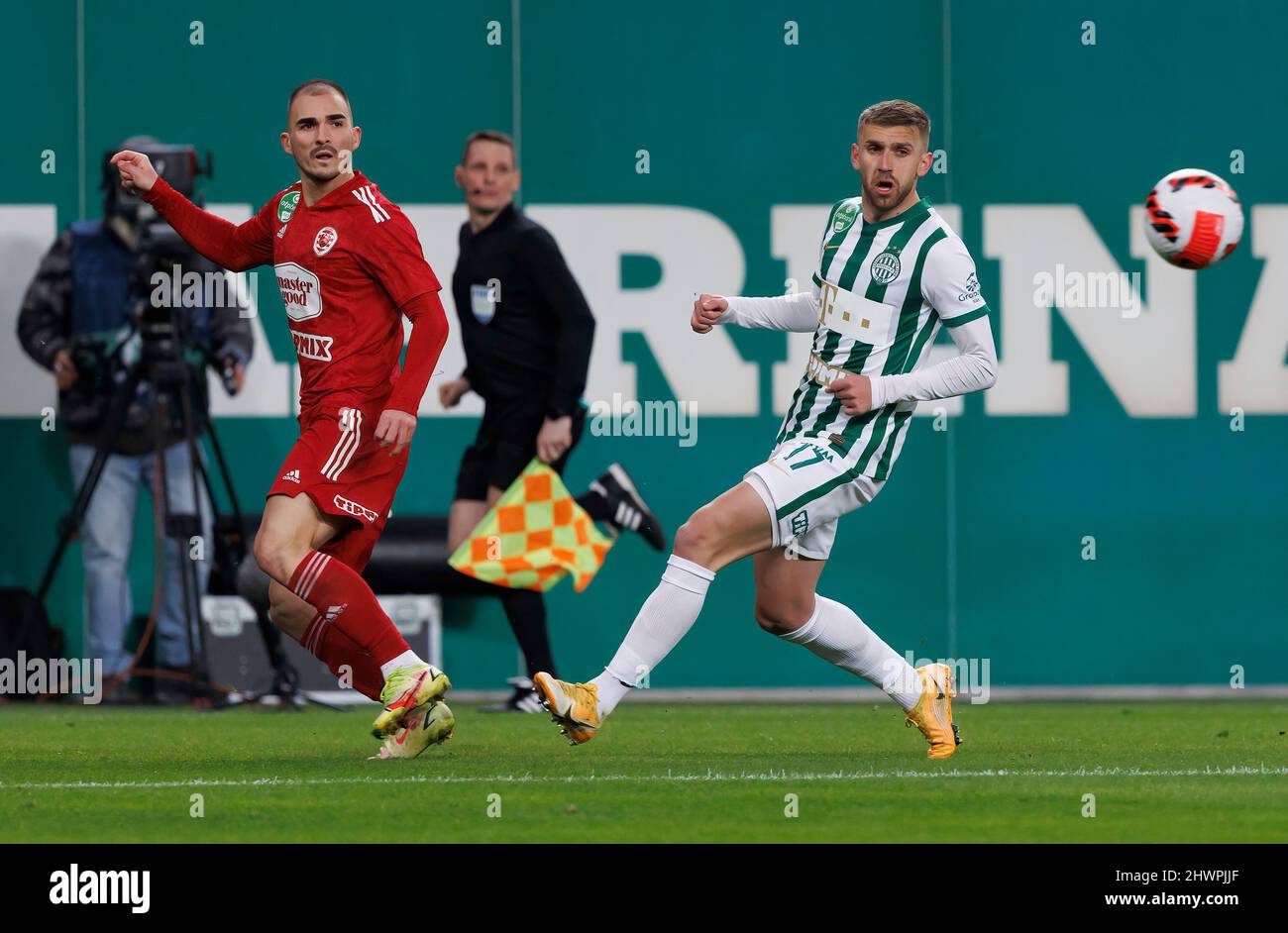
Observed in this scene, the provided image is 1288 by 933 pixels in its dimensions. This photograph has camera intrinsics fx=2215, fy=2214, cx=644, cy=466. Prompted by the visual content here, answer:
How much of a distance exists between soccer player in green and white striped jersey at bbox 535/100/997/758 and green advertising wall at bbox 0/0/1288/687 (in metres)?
3.92

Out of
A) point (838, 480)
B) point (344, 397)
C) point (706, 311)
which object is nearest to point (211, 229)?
point (344, 397)

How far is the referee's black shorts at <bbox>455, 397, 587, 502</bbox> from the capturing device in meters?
9.10

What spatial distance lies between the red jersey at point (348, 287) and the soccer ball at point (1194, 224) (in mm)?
2341

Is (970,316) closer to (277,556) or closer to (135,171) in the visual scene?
(277,556)

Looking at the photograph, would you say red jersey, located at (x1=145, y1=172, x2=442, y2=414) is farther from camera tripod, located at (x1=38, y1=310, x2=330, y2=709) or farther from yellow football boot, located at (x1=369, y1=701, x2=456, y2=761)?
camera tripod, located at (x1=38, y1=310, x2=330, y2=709)

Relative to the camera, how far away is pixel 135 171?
6672mm

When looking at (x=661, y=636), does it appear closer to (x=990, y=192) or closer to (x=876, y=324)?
(x=876, y=324)

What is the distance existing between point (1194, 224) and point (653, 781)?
2561mm

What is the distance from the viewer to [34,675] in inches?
393

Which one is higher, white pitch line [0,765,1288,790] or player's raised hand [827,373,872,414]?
player's raised hand [827,373,872,414]

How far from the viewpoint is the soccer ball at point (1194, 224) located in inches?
276

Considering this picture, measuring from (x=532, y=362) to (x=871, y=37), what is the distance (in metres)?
2.75

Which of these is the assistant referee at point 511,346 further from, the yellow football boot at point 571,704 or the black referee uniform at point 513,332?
the yellow football boot at point 571,704

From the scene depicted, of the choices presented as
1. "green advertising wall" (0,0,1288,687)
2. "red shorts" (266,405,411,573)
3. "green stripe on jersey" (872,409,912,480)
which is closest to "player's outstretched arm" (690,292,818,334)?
"green stripe on jersey" (872,409,912,480)
